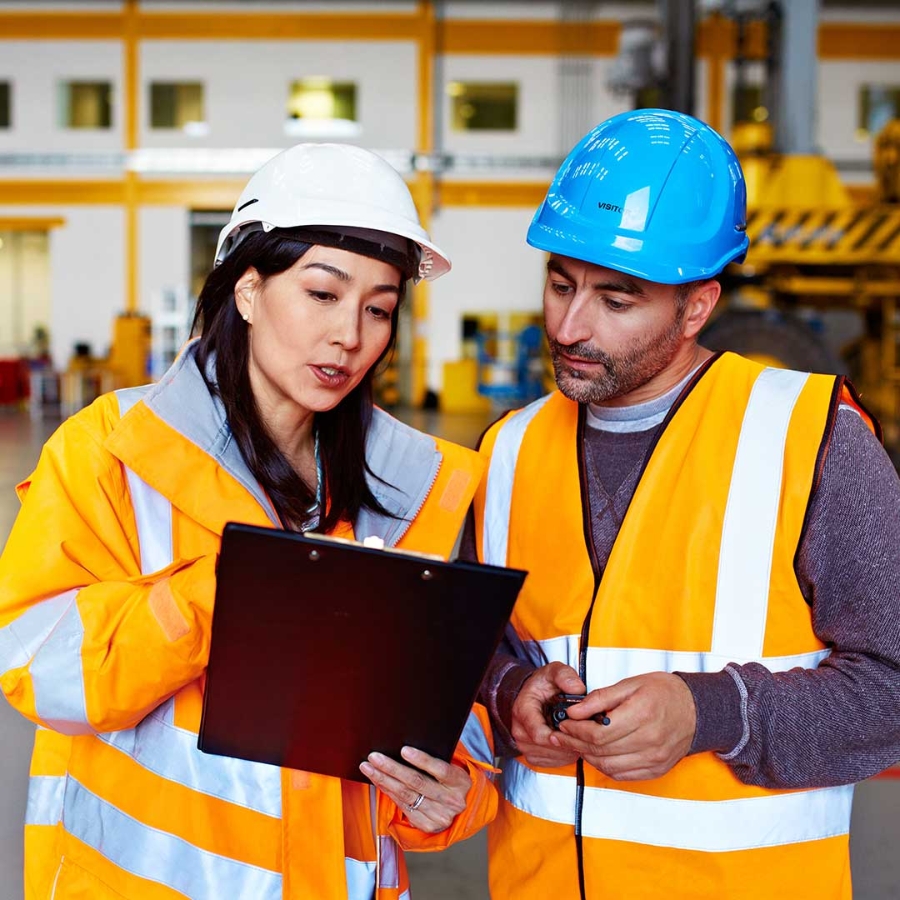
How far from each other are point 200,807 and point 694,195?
120cm

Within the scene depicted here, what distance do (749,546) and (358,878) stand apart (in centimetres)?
78

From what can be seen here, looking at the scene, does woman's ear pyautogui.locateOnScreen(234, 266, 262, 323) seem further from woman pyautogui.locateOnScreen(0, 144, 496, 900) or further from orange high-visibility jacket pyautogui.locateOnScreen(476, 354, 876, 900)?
orange high-visibility jacket pyautogui.locateOnScreen(476, 354, 876, 900)

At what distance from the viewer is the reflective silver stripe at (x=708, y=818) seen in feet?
5.11

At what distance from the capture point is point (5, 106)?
19656 millimetres

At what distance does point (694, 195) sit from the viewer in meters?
1.64

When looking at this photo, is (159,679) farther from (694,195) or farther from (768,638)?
(694,195)

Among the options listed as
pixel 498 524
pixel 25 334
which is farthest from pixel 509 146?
pixel 498 524

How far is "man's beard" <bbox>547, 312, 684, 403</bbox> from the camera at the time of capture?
65.9 inches

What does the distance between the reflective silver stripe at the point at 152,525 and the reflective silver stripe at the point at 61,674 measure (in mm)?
152

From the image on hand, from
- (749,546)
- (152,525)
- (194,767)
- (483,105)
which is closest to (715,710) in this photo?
(749,546)

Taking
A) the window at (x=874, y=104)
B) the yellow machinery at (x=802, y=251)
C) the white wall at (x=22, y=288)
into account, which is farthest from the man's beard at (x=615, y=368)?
the white wall at (x=22, y=288)

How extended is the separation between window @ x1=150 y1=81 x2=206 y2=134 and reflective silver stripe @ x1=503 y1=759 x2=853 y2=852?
1959cm

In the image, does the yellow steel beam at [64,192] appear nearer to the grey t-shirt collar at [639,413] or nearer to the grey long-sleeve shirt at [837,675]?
the grey t-shirt collar at [639,413]

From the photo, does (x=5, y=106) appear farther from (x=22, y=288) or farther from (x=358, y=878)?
(x=358, y=878)
